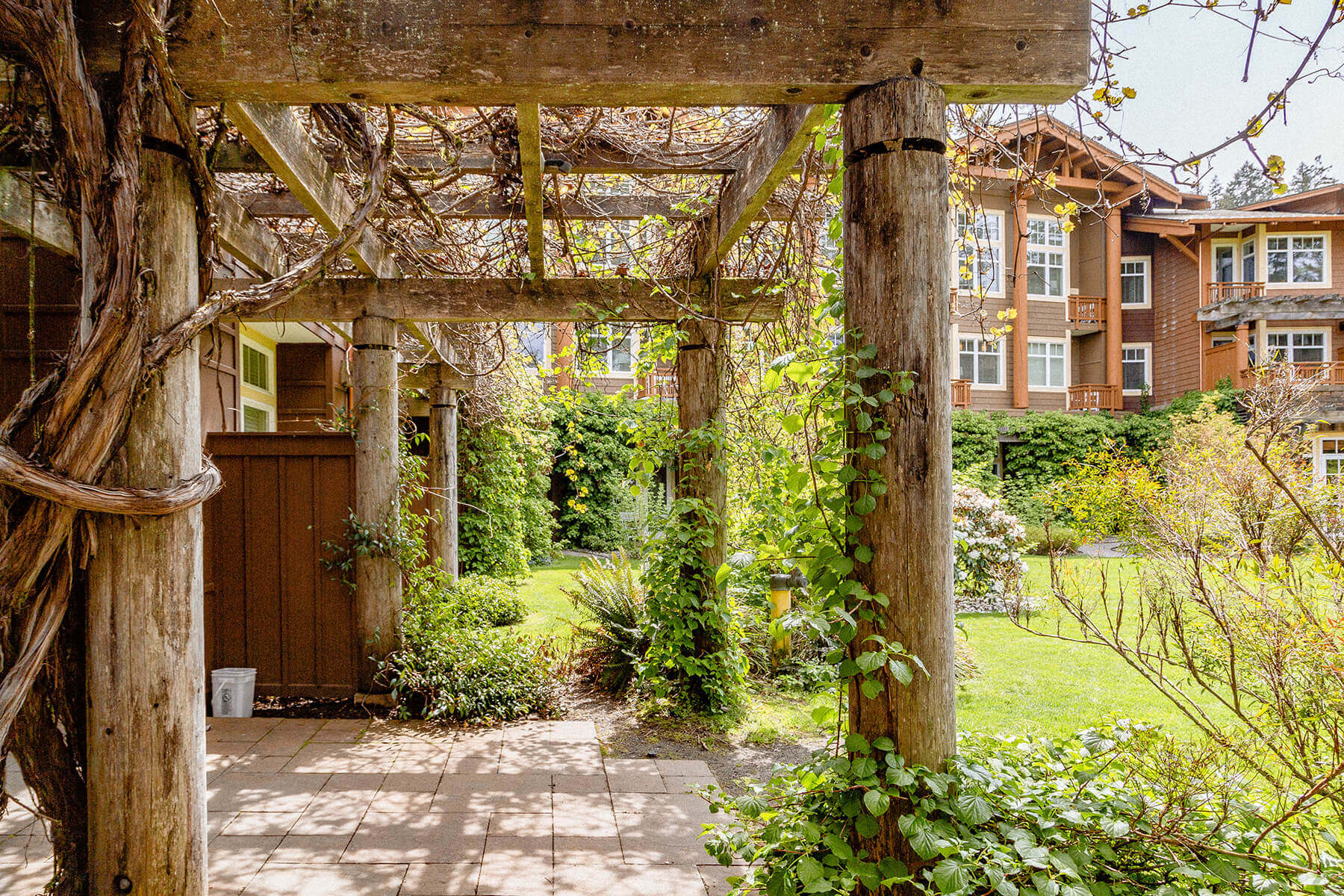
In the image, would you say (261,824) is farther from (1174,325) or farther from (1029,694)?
(1174,325)

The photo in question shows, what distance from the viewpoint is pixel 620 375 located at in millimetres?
16375

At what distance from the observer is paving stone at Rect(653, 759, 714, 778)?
3793 mm

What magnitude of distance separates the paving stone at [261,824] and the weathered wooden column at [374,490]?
5.37ft

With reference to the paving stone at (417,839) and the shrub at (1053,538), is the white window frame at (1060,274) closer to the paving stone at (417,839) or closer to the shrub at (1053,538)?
the shrub at (1053,538)

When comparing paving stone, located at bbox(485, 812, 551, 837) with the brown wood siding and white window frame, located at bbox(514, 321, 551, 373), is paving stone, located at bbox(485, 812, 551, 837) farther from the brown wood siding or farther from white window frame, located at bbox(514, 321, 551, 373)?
the brown wood siding

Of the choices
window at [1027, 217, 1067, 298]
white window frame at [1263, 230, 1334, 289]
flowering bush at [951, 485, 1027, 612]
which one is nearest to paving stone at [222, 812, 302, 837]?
Result: flowering bush at [951, 485, 1027, 612]

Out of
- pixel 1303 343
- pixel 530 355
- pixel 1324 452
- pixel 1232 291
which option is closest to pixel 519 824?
pixel 530 355

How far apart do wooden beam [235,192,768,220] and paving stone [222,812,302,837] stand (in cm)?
295

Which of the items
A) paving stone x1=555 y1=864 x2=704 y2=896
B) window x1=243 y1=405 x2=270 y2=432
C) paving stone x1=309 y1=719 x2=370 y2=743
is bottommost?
paving stone x1=309 y1=719 x2=370 y2=743

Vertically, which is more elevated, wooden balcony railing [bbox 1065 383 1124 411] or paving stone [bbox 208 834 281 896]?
wooden balcony railing [bbox 1065 383 1124 411]

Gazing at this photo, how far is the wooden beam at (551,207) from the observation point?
4.27 metres

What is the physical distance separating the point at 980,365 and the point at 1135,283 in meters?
4.96

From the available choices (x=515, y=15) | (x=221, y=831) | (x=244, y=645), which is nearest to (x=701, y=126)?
(x=515, y=15)

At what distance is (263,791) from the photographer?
3.39 meters
